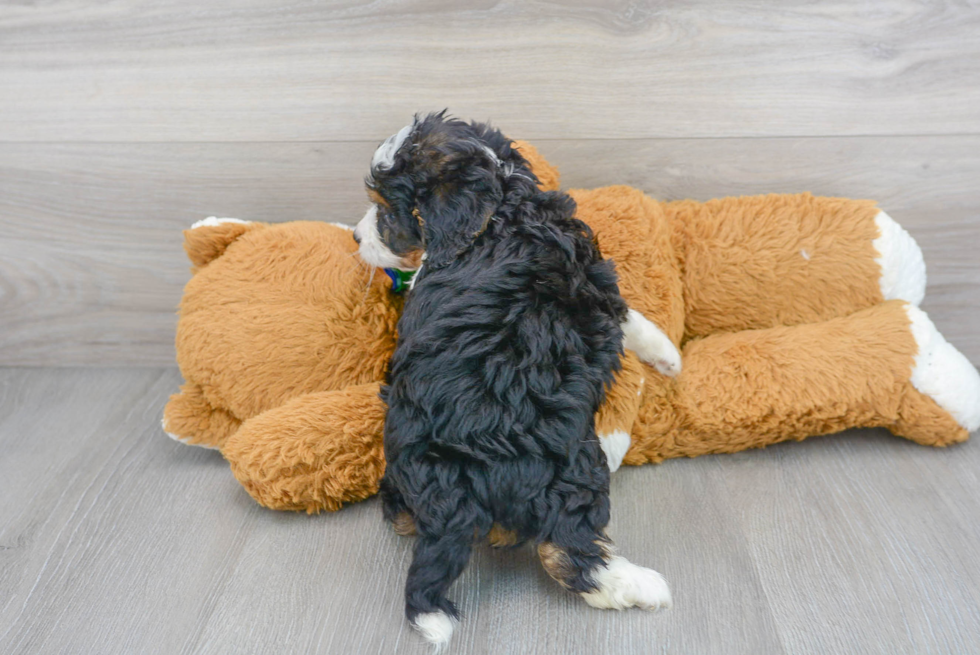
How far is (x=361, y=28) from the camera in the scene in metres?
1.62

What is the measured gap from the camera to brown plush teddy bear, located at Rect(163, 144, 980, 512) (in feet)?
4.83

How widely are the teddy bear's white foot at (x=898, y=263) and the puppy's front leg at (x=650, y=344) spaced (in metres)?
0.52

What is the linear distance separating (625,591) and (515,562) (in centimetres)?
22

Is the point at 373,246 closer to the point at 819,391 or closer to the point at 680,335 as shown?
the point at 680,335

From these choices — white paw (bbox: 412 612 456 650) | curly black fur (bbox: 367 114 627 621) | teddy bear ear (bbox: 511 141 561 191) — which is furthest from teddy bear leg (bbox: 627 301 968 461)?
white paw (bbox: 412 612 456 650)

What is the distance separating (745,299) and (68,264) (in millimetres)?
1696

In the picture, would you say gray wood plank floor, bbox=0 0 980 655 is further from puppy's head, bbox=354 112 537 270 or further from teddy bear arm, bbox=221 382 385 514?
puppy's head, bbox=354 112 537 270

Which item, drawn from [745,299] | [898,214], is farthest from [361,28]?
[898,214]

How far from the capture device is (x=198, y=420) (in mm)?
1548

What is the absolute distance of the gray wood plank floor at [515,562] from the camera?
3.70ft

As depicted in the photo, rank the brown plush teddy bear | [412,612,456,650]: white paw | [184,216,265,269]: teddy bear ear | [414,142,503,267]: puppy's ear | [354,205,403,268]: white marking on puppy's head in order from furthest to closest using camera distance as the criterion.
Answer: [184,216,265,269]: teddy bear ear < the brown plush teddy bear < [354,205,403,268]: white marking on puppy's head < [414,142,503,267]: puppy's ear < [412,612,456,650]: white paw

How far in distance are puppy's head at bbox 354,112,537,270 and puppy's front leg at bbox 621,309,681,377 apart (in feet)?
1.10

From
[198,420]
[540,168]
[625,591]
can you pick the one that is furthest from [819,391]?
[198,420]

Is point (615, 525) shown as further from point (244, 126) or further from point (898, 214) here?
point (244, 126)
